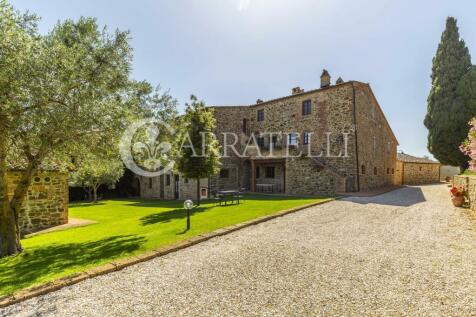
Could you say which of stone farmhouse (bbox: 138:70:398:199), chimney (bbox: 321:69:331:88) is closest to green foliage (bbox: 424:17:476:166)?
stone farmhouse (bbox: 138:70:398:199)

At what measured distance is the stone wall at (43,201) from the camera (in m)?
11.1

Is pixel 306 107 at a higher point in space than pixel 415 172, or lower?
higher

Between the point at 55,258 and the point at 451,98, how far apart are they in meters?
26.9

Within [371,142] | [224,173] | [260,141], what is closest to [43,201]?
[224,173]

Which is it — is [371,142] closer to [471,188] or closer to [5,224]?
[471,188]

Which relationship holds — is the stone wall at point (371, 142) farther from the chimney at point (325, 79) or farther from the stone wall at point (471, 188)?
the stone wall at point (471, 188)

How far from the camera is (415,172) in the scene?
31688mm

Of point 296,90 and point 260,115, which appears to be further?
point 260,115

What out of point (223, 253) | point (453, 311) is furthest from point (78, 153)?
point (453, 311)

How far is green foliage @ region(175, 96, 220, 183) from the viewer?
1434 cm

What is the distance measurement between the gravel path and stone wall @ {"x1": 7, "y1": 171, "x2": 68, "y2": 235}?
919cm

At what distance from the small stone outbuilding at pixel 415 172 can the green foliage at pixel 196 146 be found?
25.0m

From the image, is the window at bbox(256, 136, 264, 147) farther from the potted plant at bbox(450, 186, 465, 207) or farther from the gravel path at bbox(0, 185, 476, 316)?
the gravel path at bbox(0, 185, 476, 316)

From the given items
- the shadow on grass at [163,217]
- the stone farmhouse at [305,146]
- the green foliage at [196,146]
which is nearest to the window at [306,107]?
the stone farmhouse at [305,146]
